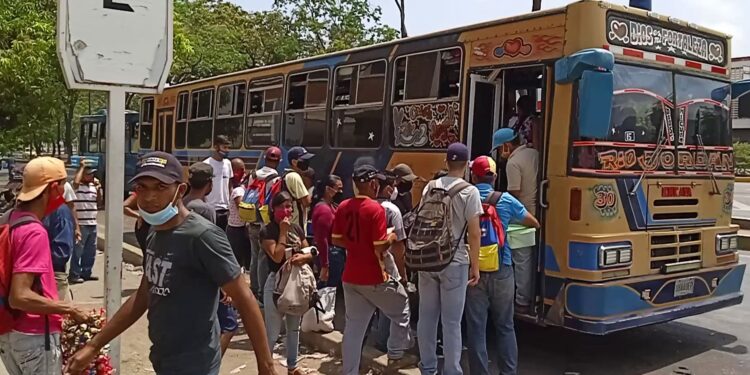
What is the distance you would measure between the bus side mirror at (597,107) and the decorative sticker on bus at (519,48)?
561 mm

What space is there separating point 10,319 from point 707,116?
20.0 feet

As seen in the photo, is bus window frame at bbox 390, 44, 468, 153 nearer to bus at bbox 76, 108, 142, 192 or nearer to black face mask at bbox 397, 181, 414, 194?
→ black face mask at bbox 397, 181, 414, 194

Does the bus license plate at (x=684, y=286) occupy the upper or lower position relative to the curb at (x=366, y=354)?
upper

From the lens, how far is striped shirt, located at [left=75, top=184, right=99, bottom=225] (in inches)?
364

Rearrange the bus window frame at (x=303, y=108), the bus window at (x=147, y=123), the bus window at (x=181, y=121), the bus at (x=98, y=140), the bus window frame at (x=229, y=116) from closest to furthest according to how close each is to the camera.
Answer: the bus window frame at (x=303, y=108) → the bus window frame at (x=229, y=116) → the bus window at (x=181, y=121) → the bus window at (x=147, y=123) → the bus at (x=98, y=140)

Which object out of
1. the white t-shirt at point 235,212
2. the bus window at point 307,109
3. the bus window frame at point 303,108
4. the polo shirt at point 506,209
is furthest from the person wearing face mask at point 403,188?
the bus window at point 307,109

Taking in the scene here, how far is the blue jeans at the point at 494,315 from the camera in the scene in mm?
5195

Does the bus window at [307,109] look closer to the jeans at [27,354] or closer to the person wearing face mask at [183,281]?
the jeans at [27,354]

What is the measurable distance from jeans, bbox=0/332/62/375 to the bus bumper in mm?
3910

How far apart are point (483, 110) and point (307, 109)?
3.25 metres

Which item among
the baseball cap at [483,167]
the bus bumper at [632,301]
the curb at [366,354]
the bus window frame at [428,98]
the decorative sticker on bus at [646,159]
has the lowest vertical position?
the curb at [366,354]

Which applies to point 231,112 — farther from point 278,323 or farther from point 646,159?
point 646,159

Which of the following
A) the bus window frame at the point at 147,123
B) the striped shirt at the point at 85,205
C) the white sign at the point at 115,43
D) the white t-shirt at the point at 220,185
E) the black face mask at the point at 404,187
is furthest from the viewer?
the bus window frame at the point at 147,123

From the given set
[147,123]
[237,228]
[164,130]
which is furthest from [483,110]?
[147,123]
